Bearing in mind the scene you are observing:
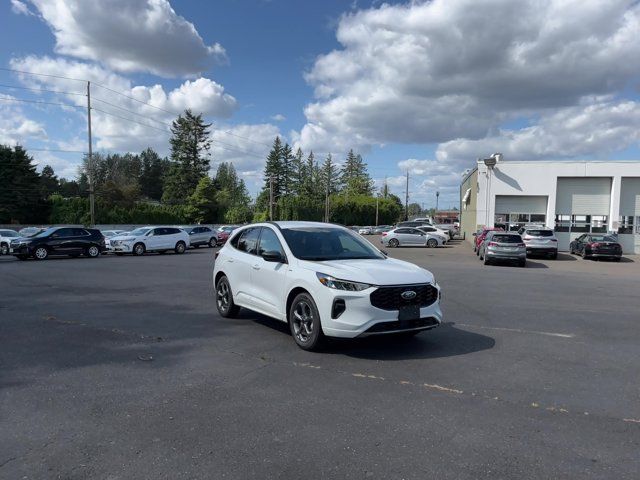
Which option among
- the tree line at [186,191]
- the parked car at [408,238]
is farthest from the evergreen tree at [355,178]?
the parked car at [408,238]

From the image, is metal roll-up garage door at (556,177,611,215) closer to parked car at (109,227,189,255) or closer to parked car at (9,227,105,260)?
parked car at (109,227,189,255)

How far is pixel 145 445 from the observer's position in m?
3.87

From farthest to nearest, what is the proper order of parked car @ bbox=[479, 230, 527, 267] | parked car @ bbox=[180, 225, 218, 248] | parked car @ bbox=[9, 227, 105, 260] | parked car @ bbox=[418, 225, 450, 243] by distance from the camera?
parked car @ bbox=[418, 225, 450, 243] < parked car @ bbox=[180, 225, 218, 248] < parked car @ bbox=[9, 227, 105, 260] < parked car @ bbox=[479, 230, 527, 267]

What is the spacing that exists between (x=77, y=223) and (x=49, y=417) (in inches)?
2449

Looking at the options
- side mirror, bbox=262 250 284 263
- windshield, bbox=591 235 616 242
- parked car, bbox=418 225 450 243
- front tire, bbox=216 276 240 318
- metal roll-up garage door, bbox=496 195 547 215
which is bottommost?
front tire, bbox=216 276 240 318

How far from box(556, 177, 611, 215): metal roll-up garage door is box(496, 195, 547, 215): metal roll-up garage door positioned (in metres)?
1.04

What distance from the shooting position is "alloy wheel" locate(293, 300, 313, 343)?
21.3ft

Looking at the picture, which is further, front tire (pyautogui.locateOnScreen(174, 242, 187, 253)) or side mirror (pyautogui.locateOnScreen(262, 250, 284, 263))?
front tire (pyautogui.locateOnScreen(174, 242, 187, 253))

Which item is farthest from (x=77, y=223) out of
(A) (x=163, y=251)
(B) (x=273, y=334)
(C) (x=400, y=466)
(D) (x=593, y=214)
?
(C) (x=400, y=466)

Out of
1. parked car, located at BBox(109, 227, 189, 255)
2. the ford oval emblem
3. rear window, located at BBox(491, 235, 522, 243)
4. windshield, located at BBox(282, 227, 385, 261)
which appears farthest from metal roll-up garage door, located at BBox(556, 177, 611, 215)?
the ford oval emblem

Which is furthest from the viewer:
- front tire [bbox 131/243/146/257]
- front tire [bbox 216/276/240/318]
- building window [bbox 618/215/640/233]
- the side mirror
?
building window [bbox 618/215/640/233]

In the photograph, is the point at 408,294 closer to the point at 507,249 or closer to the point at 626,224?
the point at 507,249

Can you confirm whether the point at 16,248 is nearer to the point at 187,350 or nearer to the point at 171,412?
the point at 187,350

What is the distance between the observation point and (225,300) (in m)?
8.72
